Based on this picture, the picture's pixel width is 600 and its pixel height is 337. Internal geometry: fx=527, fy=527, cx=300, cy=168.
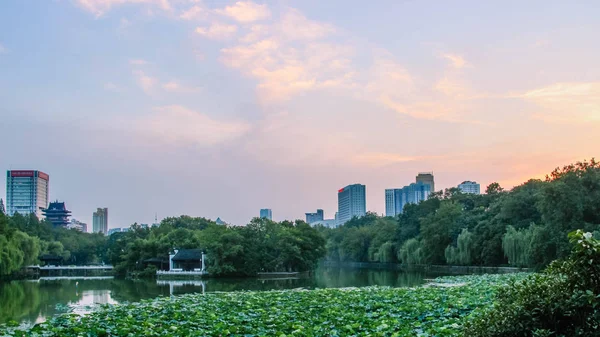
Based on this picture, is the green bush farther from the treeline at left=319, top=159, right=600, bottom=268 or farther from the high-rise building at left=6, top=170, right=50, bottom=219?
the high-rise building at left=6, top=170, right=50, bottom=219

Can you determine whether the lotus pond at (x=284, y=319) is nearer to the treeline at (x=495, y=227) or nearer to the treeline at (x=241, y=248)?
the treeline at (x=495, y=227)

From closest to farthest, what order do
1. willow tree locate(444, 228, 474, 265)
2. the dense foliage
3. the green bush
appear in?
the green bush, willow tree locate(444, 228, 474, 265), the dense foliage

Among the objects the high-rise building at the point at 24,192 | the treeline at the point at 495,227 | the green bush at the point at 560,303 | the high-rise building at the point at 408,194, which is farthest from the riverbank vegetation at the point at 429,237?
the high-rise building at the point at 408,194

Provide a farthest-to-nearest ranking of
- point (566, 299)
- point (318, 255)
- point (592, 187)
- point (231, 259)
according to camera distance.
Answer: point (318, 255) → point (231, 259) → point (592, 187) → point (566, 299)

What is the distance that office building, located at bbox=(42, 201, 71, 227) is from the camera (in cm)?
13400

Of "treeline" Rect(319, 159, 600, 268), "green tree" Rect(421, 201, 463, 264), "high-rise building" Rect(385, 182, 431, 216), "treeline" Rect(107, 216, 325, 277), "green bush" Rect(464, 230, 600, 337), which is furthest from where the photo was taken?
"high-rise building" Rect(385, 182, 431, 216)

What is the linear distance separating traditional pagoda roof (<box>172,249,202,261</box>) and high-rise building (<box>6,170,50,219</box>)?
391 ft

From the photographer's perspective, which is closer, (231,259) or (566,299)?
(566,299)

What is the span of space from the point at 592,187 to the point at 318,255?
25487 millimetres

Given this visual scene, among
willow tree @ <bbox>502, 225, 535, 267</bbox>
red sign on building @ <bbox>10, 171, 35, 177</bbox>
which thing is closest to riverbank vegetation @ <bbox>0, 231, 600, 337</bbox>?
willow tree @ <bbox>502, 225, 535, 267</bbox>

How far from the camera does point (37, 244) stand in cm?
4825

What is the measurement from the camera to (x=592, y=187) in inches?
1169

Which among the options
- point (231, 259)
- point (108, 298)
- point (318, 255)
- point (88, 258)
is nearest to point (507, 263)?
point (318, 255)

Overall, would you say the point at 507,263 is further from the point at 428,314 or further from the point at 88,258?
the point at 88,258
